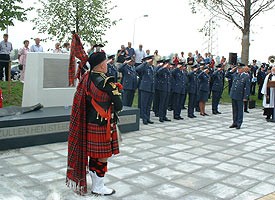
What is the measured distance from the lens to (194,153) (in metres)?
6.70

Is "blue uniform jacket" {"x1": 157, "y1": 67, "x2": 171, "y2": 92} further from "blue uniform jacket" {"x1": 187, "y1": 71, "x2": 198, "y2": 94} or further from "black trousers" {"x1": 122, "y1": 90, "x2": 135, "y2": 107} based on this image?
"blue uniform jacket" {"x1": 187, "y1": 71, "x2": 198, "y2": 94}

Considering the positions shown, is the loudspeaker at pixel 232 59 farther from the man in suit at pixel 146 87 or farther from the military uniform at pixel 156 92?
the man in suit at pixel 146 87

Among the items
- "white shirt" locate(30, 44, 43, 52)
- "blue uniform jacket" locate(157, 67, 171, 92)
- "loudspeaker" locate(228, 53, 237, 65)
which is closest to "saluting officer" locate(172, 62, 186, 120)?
"blue uniform jacket" locate(157, 67, 171, 92)

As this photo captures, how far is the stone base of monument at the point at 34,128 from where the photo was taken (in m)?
6.18

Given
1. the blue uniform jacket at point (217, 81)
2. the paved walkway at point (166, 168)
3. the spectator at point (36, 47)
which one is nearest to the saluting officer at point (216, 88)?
the blue uniform jacket at point (217, 81)

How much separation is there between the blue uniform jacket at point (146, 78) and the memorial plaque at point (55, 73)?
2.03 metres

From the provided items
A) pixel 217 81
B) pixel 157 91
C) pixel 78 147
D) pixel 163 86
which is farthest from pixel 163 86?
pixel 78 147

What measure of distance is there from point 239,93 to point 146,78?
8.16 ft

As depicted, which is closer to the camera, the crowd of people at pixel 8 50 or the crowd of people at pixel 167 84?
the crowd of people at pixel 167 84

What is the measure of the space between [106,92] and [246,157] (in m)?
3.58

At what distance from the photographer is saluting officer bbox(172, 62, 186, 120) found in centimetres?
1077

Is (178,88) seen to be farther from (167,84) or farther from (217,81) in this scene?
(217,81)

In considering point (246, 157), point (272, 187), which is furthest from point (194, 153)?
point (272, 187)

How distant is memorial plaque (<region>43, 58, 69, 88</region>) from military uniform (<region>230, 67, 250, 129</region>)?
447cm
